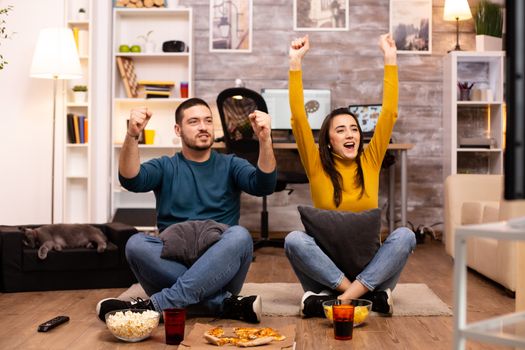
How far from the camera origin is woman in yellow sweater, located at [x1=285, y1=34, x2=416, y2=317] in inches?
118

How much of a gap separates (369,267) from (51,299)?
59.0 inches

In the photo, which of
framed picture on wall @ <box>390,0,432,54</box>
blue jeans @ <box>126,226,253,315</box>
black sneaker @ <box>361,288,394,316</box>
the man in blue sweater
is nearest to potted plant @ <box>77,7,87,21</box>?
framed picture on wall @ <box>390,0,432,54</box>

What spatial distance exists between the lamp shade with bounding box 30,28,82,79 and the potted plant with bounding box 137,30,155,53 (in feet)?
2.46

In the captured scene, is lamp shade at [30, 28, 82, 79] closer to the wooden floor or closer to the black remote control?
the wooden floor

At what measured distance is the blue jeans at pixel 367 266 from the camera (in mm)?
2982

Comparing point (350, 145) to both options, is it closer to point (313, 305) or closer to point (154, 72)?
point (313, 305)

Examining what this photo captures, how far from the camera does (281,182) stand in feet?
17.1

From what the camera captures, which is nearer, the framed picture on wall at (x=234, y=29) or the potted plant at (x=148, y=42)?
the potted plant at (x=148, y=42)

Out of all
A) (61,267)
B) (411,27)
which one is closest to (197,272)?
(61,267)

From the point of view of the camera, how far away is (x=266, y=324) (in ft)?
9.44

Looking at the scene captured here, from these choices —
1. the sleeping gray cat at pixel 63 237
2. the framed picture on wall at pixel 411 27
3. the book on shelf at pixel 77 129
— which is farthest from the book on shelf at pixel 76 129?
the framed picture on wall at pixel 411 27

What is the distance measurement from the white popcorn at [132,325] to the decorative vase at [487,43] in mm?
4247

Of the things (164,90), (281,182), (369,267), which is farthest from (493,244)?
(164,90)

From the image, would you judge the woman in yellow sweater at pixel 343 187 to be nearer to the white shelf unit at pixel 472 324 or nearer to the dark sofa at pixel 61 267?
the dark sofa at pixel 61 267
